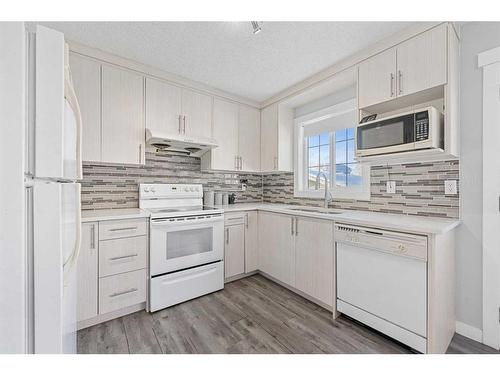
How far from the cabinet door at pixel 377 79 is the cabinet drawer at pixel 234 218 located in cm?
166

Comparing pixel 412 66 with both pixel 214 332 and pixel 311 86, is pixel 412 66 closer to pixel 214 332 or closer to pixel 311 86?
pixel 311 86

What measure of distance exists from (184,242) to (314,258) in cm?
125

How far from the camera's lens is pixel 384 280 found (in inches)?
62.9

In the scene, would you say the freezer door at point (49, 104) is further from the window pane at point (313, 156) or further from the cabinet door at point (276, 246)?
the window pane at point (313, 156)

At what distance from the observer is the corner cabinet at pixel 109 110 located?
6.56ft

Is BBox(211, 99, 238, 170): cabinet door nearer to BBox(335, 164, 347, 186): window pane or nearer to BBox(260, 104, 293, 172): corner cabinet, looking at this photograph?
BBox(260, 104, 293, 172): corner cabinet

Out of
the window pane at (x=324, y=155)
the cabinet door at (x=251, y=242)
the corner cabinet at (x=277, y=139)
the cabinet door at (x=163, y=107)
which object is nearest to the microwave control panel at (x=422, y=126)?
the window pane at (x=324, y=155)

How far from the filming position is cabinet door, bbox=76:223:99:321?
1.73m

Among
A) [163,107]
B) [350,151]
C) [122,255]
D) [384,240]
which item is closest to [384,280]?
[384,240]

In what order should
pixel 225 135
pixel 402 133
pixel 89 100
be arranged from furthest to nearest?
pixel 225 135 → pixel 89 100 → pixel 402 133

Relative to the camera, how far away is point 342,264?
186 centimetres

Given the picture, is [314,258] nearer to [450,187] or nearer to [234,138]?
[450,187]

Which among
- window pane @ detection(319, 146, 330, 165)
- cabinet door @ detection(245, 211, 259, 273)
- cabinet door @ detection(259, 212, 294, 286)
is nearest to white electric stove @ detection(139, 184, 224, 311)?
cabinet door @ detection(245, 211, 259, 273)

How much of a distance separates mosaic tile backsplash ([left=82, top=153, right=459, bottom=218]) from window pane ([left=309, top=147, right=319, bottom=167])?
343mm
